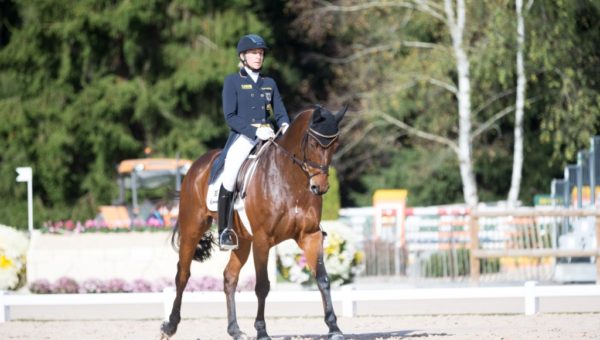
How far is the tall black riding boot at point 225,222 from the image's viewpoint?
11.4 metres

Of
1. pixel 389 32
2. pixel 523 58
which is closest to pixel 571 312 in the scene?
pixel 523 58

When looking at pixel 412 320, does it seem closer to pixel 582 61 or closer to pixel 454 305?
pixel 454 305

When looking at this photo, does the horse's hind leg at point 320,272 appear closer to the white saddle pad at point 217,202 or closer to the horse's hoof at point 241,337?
the white saddle pad at point 217,202

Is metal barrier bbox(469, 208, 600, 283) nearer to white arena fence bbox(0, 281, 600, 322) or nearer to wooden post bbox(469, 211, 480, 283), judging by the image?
wooden post bbox(469, 211, 480, 283)

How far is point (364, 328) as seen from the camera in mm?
13336

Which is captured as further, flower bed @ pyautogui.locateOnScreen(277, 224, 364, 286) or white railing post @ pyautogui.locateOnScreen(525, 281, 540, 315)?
flower bed @ pyautogui.locateOnScreen(277, 224, 364, 286)

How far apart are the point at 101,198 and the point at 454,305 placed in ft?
58.9

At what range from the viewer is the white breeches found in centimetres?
1140

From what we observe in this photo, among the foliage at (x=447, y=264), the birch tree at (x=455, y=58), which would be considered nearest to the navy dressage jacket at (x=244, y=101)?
the foliage at (x=447, y=264)

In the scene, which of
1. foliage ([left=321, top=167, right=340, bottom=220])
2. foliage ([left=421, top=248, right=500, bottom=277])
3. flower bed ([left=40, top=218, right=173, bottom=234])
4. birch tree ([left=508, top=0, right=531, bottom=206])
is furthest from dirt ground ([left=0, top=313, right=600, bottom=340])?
birch tree ([left=508, top=0, right=531, bottom=206])

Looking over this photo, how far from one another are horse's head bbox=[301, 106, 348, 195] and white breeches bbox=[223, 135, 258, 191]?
1043mm

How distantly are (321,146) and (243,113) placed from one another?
137 cm

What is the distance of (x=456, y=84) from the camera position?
32219 millimetres

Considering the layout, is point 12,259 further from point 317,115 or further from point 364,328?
point 317,115
